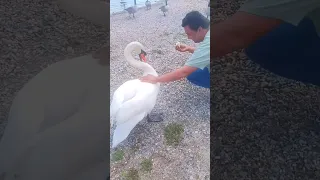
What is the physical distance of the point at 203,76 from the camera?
5.65ft

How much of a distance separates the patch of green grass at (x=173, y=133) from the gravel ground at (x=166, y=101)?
0.6 inches

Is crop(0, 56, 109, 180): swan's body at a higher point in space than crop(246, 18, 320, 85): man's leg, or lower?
lower

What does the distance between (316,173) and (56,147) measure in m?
0.97

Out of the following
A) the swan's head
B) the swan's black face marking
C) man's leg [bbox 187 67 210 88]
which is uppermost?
the swan's head

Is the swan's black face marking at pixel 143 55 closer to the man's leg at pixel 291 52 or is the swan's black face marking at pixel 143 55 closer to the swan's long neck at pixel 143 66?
the swan's long neck at pixel 143 66

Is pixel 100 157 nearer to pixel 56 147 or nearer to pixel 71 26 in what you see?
pixel 56 147

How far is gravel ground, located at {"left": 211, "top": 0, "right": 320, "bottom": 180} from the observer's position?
1714 mm

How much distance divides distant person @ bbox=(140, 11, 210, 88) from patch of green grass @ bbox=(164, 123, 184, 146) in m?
0.17

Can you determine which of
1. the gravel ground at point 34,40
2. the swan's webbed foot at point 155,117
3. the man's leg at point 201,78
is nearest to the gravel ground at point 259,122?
the man's leg at point 201,78

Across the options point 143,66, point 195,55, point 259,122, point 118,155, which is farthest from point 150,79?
point 259,122

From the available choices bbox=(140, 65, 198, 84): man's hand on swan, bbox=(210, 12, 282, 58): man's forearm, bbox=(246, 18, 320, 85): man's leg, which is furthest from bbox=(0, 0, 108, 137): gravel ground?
bbox=(246, 18, 320, 85): man's leg

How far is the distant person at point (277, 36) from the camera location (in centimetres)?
173

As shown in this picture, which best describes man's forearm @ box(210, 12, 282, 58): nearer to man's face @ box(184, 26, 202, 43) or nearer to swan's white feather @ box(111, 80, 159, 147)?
man's face @ box(184, 26, 202, 43)

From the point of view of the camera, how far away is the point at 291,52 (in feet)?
5.73
